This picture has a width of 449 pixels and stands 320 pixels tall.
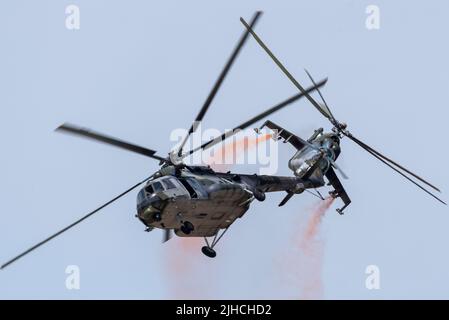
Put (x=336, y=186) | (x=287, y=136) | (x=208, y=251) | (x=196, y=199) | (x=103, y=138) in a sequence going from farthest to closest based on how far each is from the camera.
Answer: (x=336, y=186) < (x=287, y=136) < (x=208, y=251) < (x=196, y=199) < (x=103, y=138)

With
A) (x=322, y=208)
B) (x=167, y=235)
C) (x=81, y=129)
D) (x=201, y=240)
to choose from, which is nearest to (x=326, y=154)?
(x=322, y=208)

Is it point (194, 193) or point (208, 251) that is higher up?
point (194, 193)

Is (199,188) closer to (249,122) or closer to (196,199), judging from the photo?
(196,199)

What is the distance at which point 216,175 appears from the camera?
1260 inches

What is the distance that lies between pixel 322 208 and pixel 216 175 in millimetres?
9280

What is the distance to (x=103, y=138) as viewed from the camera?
87.1 feet

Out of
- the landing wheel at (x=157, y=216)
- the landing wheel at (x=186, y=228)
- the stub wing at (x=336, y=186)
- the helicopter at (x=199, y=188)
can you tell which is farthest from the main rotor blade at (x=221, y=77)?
the stub wing at (x=336, y=186)

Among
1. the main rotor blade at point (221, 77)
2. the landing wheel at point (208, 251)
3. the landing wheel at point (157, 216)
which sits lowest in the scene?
the landing wheel at point (208, 251)

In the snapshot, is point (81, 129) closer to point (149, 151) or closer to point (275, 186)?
point (149, 151)

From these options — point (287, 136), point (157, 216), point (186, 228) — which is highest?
point (287, 136)

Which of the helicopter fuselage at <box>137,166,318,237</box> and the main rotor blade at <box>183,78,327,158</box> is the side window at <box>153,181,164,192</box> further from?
the main rotor blade at <box>183,78,327,158</box>

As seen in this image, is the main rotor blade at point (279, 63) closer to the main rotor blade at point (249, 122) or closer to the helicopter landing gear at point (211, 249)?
the main rotor blade at point (249, 122)

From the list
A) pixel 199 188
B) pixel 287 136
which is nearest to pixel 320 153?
pixel 287 136

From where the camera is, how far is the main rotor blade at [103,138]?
25.2 meters
